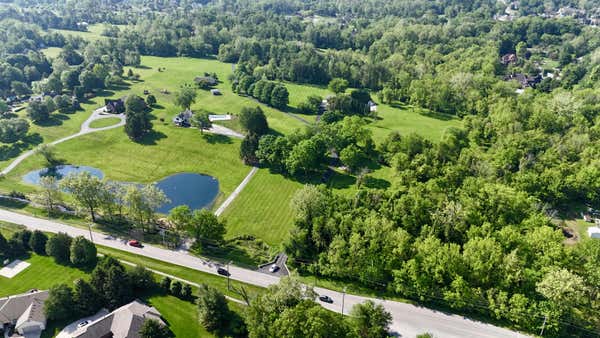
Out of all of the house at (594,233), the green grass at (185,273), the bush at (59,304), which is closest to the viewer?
the bush at (59,304)

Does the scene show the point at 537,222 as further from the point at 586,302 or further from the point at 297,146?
the point at 297,146

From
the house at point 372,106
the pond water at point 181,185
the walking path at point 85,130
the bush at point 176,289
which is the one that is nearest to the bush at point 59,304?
the bush at point 176,289

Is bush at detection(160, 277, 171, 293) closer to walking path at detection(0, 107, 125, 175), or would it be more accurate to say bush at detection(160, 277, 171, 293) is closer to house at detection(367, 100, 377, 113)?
walking path at detection(0, 107, 125, 175)

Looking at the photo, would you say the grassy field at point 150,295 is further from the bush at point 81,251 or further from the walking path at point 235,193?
the walking path at point 235,193

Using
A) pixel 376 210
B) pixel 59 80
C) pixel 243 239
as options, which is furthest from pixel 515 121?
pixel 59 80

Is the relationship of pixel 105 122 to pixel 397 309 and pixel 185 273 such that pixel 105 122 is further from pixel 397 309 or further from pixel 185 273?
pixel 397 309

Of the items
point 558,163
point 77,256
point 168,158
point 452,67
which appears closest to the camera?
point 77,256
